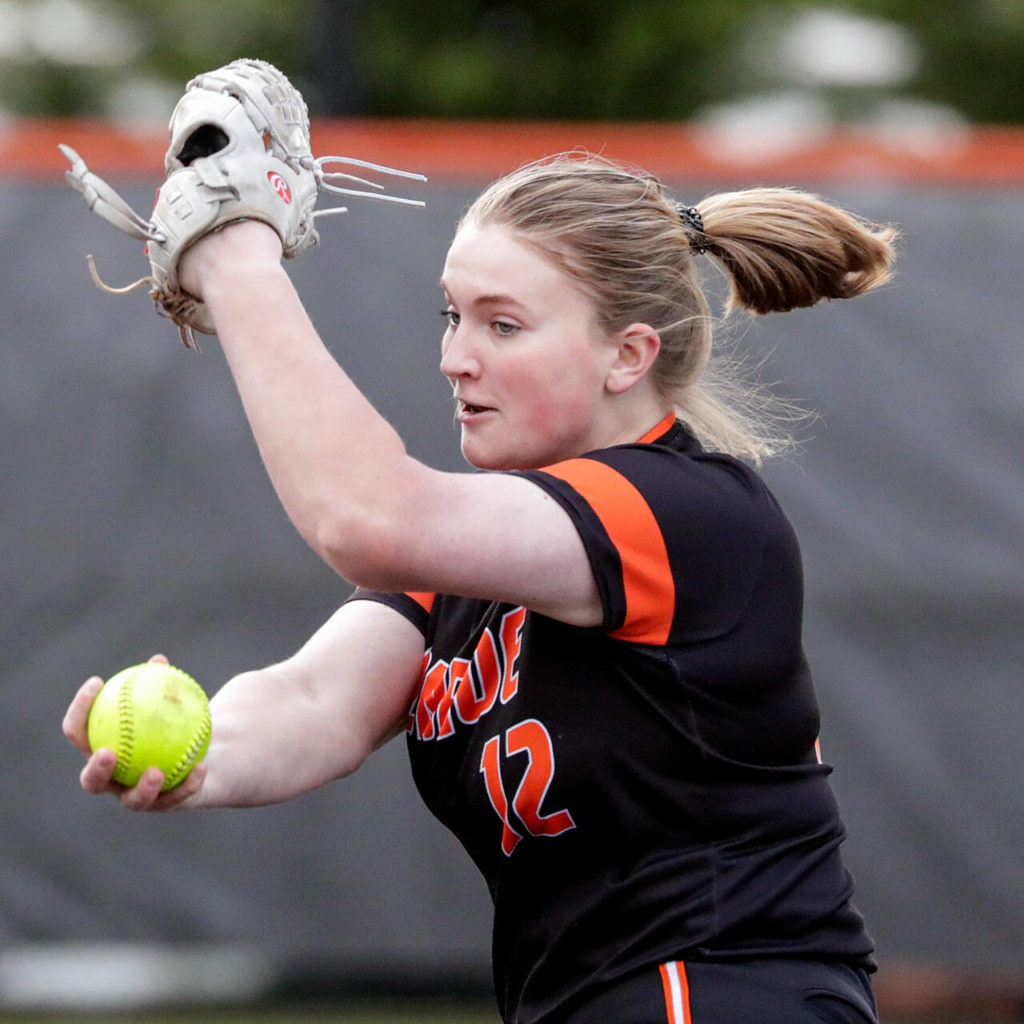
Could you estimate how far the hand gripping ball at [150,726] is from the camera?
7.16ft

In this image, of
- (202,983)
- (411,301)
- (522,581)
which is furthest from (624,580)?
(202,983)

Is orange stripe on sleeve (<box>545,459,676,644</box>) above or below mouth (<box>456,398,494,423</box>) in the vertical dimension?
below

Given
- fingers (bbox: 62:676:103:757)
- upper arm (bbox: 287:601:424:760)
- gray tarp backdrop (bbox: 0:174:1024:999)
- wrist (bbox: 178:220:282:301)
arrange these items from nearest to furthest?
1. wrist (bbox: 178:220:282:301)
2. fingers (bbox: 62:676:103:757)
3. upper arm (bbox: 287:601:424:760)
4. gray tarp backdrop (bbox: 0:174:1024:999)

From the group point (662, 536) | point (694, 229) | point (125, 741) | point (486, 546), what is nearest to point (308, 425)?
point (486, 546)

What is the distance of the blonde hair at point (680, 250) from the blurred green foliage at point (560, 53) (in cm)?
889

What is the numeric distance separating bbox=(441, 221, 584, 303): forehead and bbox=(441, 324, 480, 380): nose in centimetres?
6

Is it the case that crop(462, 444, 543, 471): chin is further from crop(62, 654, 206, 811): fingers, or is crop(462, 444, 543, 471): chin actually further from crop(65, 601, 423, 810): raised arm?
crop(62, 654, 206, 811): fingers

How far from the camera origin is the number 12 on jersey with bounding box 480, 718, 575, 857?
2.13 meters

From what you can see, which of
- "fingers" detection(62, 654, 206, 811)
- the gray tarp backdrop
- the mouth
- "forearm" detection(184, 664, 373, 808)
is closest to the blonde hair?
the mouth

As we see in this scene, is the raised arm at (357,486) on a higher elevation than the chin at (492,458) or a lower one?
lower

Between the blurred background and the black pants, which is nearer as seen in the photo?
the black pants

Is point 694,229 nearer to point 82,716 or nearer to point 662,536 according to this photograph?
point 662,536

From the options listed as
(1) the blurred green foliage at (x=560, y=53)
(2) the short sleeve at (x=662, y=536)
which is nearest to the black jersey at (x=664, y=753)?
(2) the short sleeve at (x=662, y=536)

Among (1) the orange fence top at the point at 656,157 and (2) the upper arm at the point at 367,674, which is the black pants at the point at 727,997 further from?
(1) the orange fence top at the point at 656,157
